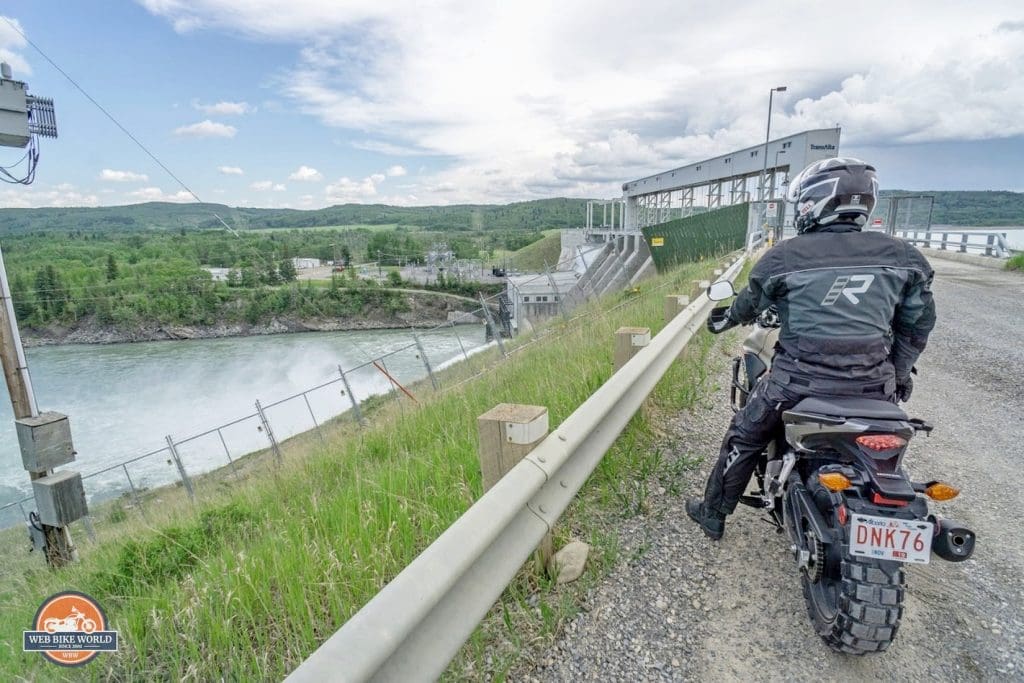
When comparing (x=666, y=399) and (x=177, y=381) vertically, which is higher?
(x=666, y=399)

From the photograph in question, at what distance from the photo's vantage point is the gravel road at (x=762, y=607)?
2057mm

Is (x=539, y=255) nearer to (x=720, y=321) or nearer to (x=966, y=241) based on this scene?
(x=966, y=241)

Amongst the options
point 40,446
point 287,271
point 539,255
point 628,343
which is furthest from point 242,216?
point 539,255

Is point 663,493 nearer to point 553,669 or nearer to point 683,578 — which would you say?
point 683,578

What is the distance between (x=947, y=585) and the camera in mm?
2586

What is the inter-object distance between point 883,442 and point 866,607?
613 millimetres

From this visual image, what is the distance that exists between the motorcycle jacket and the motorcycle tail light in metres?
0.35

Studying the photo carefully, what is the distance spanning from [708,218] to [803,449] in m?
24.0

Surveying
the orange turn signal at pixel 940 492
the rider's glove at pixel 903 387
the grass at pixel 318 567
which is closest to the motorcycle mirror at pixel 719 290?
the rider's glove at pixel 903 387

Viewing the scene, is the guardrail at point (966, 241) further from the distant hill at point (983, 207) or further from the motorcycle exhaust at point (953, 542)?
the distant hill at point (983, 207)

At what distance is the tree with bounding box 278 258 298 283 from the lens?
82238mm

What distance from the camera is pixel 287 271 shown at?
286 ft

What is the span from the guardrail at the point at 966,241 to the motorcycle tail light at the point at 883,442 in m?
18.4

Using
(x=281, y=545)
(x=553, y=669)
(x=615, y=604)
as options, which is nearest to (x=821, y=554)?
(x=615, y=604)
